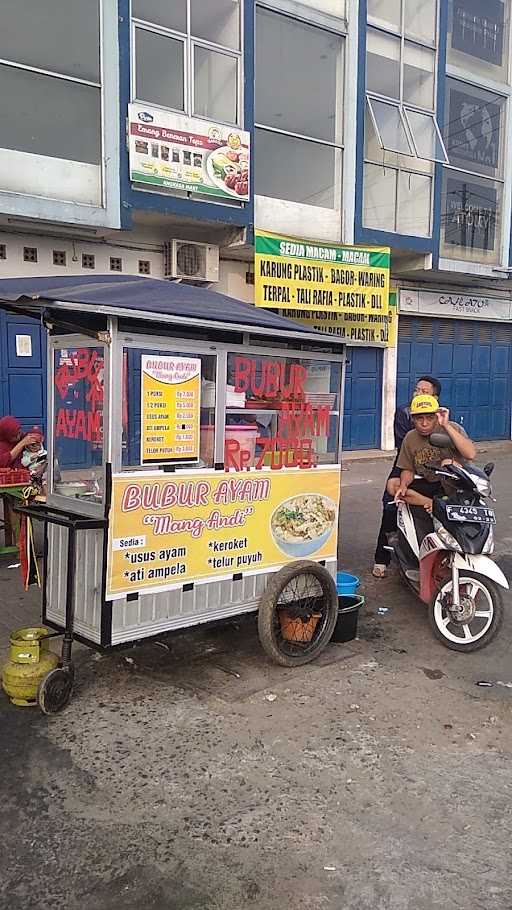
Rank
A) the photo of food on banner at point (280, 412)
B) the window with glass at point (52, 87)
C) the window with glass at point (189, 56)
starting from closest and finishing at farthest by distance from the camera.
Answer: the photo of food on banner at point (280, 412)
the window with glass at point (52, 87)
the window with glass at point (189, 56)

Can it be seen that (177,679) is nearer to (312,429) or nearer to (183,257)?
(312,429)

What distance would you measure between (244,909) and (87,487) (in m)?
2.21

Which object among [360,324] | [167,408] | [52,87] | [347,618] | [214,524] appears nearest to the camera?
[167,408]

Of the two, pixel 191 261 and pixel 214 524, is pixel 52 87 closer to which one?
pixel 191 261

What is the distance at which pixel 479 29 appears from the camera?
13938 mm

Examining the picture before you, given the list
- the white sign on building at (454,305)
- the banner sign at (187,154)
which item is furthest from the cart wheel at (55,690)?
the white sign on building at (454,305)

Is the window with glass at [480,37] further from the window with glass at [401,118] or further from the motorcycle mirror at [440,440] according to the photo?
the motorcycle mirror at [440,440]

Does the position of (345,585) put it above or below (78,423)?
below

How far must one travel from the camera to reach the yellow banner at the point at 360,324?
1239 cm

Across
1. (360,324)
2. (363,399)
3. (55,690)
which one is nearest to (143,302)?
(55,690)

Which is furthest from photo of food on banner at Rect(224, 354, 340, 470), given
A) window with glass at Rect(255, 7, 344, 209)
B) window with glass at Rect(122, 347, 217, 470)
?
A: window with glass at Rect(255, 7, 344, 209)

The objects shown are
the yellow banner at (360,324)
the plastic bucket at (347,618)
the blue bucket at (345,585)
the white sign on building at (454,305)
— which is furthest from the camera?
the white sign on building at (454,305)

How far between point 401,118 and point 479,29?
3.50m

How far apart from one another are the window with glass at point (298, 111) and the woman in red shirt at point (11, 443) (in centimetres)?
645
